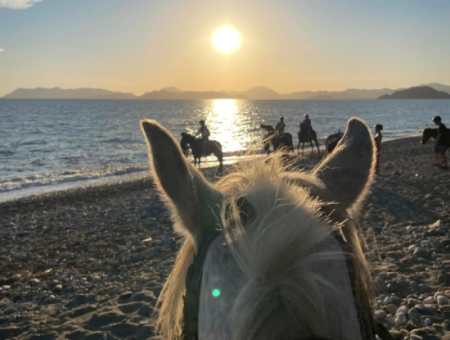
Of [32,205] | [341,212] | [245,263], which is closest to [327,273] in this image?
[245,263]

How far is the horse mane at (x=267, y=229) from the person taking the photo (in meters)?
1.00

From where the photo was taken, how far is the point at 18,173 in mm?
21156

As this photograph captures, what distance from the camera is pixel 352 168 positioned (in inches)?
68.6

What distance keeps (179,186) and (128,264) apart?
5.67m

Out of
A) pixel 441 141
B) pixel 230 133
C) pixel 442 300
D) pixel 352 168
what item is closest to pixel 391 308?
pixel 442 300

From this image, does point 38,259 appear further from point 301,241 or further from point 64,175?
point 64,175

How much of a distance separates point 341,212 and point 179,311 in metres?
0.90

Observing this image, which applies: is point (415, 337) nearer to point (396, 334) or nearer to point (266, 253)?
point (396, 334)

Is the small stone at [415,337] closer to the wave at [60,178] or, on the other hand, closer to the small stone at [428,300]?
the small stone at [428,300]

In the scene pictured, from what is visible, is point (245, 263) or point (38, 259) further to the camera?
point (38, 259)

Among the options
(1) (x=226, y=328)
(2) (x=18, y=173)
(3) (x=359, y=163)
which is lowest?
(2) (x=18, y=173)

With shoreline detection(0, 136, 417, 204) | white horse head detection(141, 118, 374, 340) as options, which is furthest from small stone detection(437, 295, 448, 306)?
shoreline detection(0, 136, 417, 204)

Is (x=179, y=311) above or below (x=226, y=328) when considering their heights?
below

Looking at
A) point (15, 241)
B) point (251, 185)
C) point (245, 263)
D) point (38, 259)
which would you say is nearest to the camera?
point (245, 263)
